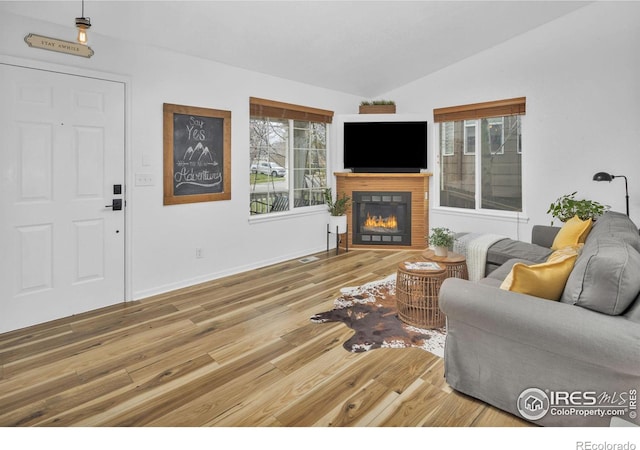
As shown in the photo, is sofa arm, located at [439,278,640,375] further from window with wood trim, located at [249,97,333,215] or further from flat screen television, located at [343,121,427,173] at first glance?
flat screen television, located at [343,121,427,173]

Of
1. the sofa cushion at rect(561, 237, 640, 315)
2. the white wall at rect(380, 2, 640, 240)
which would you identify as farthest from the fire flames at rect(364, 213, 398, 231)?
the sofa cushion at rect(561, 237, 640, 315)

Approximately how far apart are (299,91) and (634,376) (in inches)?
185

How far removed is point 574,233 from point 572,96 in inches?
87.0

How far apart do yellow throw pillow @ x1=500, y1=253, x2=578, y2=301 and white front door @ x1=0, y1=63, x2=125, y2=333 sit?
3409mm

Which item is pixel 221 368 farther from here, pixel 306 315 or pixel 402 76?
pixel 402 76

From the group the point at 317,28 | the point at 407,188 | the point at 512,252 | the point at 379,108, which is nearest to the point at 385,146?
the point at 379,108

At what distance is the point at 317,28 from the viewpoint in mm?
3809

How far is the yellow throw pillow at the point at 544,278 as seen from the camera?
1862 mm

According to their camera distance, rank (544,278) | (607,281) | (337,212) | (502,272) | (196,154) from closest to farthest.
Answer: (607,281), (544,278), (502,272), (196,154), (337,212)

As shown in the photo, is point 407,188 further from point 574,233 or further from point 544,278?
point 544,278

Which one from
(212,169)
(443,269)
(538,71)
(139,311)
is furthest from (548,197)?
(139,311)

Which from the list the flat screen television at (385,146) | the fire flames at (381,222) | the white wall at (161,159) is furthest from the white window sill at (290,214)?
the flat screen television at (385,146)

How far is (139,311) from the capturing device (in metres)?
3.34

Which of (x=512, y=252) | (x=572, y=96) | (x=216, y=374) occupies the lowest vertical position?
(x=216, y=374)
